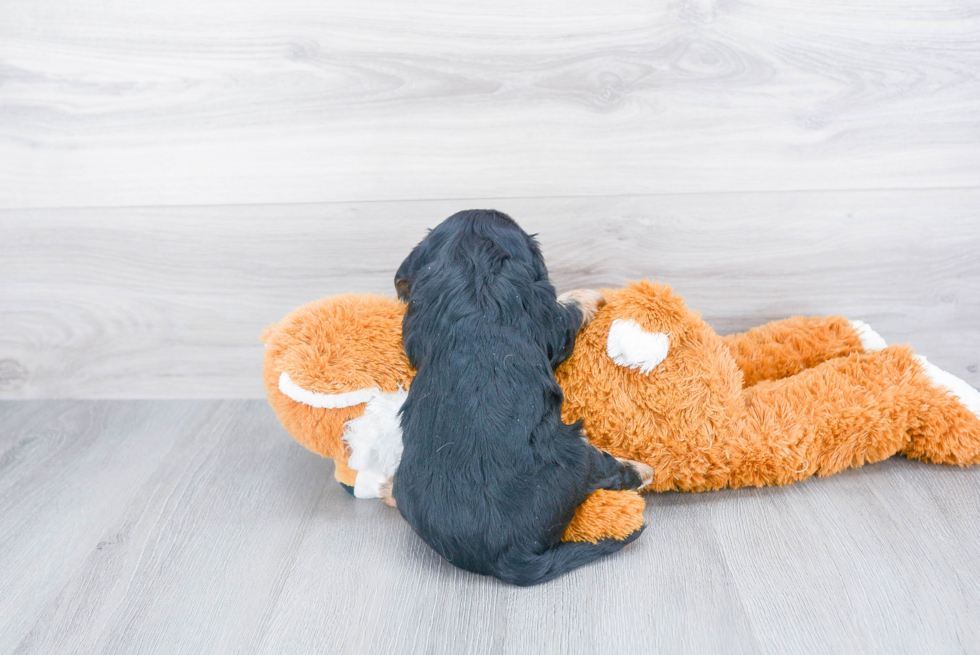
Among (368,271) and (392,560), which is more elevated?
(368,271)

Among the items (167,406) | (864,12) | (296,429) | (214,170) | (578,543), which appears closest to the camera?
(578,543)

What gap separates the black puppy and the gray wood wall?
372 mm

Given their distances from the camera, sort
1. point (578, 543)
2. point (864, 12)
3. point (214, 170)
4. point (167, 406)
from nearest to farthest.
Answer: point (578, 543)
point (864, 12)
point (214, 170)
point (167, 406)

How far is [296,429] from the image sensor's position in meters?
1.03

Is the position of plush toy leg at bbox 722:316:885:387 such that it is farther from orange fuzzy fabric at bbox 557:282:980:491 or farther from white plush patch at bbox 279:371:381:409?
white plush patch at bbox 279:371:381:409

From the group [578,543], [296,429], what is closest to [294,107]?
[296,429]

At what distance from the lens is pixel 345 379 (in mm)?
982

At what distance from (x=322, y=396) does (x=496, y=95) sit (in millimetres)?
601

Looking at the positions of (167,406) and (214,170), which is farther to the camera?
(167,406)

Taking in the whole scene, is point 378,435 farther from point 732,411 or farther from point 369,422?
point 732,411

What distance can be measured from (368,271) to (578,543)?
2.19 feet

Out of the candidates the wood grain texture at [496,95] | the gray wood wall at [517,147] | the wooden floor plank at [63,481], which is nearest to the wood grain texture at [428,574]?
the wooden floor plank at [63,481]

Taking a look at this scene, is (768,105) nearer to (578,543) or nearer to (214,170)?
(578,543)

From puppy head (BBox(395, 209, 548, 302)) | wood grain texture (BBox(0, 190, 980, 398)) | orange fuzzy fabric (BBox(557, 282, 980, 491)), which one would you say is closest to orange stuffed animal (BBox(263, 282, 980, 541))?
orange fuzzy fabric (BBox(557, 282, 980, 491))
